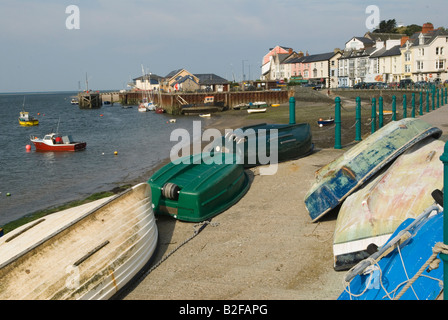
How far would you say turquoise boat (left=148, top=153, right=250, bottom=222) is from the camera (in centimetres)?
850

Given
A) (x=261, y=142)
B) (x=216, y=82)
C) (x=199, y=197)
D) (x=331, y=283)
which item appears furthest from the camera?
(x=216, y=82)

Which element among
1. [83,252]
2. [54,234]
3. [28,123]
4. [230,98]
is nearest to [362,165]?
[83,252]

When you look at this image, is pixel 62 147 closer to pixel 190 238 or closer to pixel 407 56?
pixel 190 238

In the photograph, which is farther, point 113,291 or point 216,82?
point 216,82

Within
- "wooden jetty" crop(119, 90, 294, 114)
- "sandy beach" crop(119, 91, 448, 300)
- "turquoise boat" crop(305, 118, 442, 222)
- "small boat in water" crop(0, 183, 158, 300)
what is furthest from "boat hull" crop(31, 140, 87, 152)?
"wooden jetty" crop(119, 90, 294, 114)

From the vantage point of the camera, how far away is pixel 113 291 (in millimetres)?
5887

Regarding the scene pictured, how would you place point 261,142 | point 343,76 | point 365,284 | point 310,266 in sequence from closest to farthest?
point 365,284 < point 310,266 < point 261,142 < point 343,76

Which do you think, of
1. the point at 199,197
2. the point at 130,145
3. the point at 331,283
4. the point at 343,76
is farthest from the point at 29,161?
the point at 343,76

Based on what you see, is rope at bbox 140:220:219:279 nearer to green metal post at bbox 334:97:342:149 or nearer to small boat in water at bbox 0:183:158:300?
small boat in water at bbox 0:183:158:300

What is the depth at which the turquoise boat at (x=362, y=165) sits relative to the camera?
714 cm

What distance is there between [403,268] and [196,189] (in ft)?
15.9

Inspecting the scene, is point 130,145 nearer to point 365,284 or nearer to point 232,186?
point 232,186

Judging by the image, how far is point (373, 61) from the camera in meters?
79.8

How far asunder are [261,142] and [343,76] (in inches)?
3261
